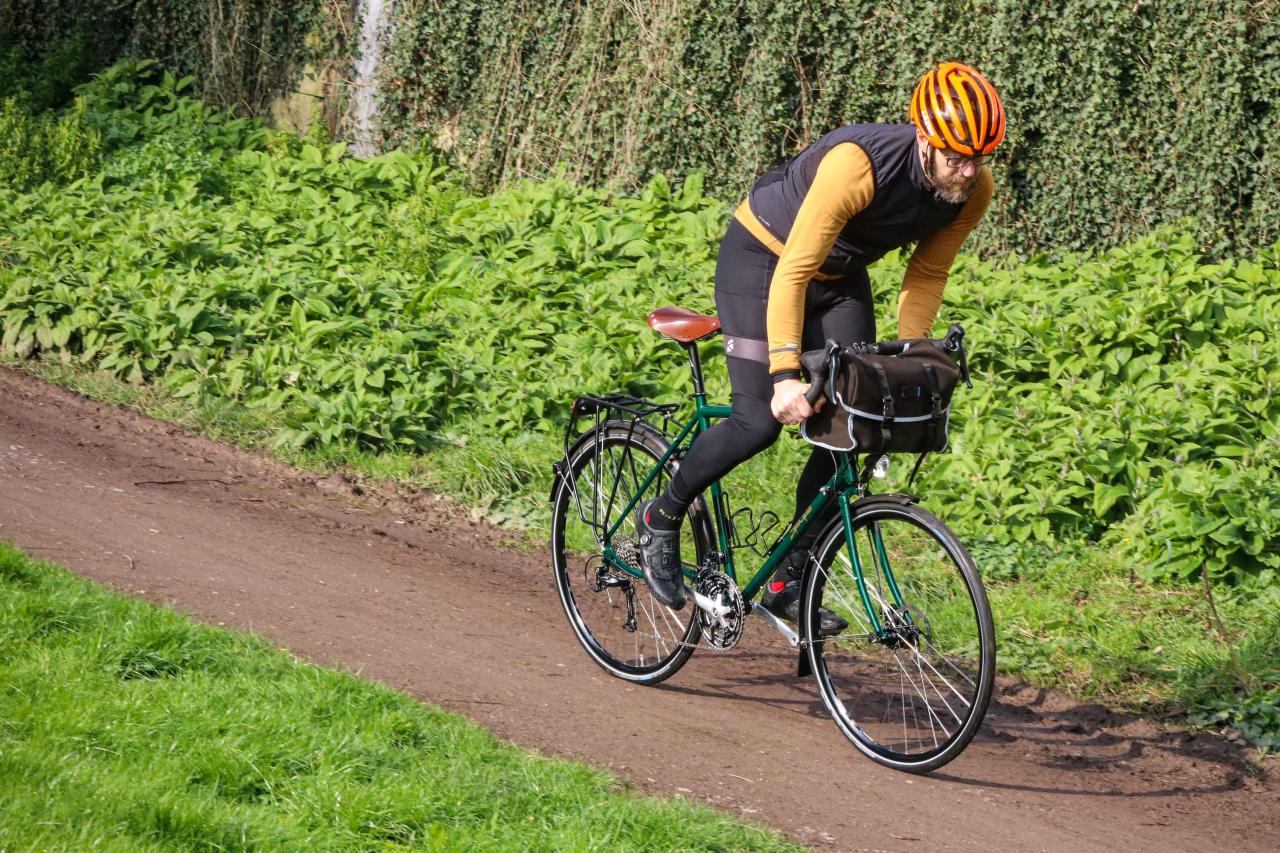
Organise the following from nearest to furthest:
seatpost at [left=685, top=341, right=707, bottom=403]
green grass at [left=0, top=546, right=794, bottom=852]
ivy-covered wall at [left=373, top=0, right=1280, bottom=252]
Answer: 1. green grass at [left=0, top=546, right=794, bottom=852]
2. seatpost at [left=685, top=341, right=707, bottom=403]
3. ivy-covered wall at [left=373, top=0, right=1280, bottom=252]

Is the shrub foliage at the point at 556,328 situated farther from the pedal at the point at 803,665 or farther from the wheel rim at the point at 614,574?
the pedal at the point at 803,665

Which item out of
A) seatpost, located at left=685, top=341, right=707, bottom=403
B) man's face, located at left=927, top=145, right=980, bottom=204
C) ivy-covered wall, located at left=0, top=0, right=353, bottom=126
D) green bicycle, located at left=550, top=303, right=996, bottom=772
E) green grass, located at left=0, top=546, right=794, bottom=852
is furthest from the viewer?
ivy-covered wall, located at left=0, top=0, right=353, bottom=126

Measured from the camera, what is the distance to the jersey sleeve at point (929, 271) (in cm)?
455

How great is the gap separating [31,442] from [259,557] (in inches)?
81.9

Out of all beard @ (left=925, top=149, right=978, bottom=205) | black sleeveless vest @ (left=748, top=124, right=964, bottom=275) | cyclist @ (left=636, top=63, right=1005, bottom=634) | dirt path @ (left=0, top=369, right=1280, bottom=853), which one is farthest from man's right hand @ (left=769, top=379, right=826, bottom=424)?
dirt path @ (left=0, top=369, right=1280, bottom=853)

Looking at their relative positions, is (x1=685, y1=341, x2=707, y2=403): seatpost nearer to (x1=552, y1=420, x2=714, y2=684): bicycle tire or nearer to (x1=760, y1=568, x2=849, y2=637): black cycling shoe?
(x1=552, y1=420, x2=714, y2=684): bicycle tire

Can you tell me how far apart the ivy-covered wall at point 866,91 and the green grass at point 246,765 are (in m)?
6.92

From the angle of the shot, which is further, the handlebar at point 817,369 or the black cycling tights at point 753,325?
the black cycling tights at point 753,325

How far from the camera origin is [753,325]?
15.1 ft

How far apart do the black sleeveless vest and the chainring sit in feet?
3.91

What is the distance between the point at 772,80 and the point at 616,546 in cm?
616

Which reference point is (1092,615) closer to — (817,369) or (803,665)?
(803,665)

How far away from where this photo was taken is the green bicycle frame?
4480mm

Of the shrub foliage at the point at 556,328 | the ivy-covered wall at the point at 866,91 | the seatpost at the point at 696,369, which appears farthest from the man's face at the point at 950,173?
the ivy-covered wall at the point at 866,91
